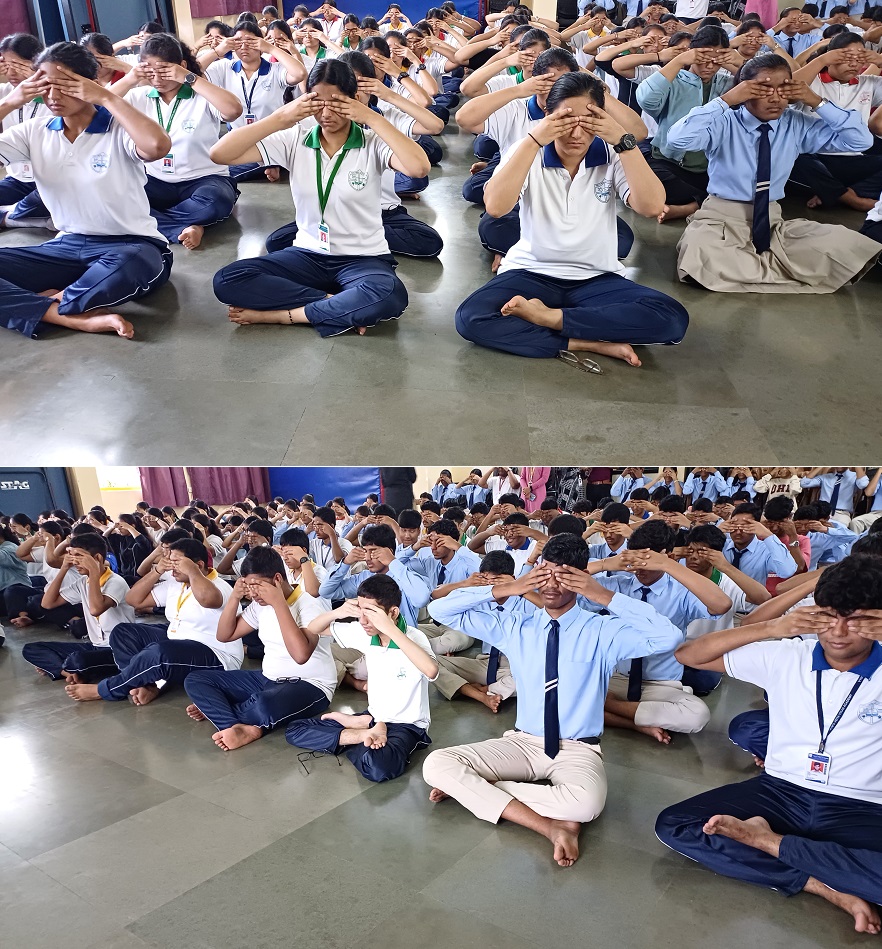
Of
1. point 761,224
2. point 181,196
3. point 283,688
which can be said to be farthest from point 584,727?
point 181,196

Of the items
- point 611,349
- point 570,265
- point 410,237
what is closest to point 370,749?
point 611,349

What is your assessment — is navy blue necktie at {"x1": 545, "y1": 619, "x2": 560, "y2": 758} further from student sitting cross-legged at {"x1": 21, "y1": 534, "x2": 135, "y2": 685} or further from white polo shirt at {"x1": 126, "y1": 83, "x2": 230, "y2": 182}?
white polo shirt at {"x1": 126, "y1": 83, "x2": 230, "y2": 182}

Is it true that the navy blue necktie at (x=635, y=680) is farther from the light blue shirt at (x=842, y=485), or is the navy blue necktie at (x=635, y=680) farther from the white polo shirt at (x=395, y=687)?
the light blue shirt at (x=842, y=485)

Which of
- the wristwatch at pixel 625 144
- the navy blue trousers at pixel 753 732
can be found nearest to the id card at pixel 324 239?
Result: the wristwatch at pixel 625 144

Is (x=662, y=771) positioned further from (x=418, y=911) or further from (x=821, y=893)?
(x=418, y=911)

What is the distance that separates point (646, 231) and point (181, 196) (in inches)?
117

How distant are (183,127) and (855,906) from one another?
5014mm

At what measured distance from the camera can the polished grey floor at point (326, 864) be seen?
1.85m

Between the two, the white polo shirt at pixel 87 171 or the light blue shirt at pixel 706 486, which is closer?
the light blue shirt at pixel 706 486

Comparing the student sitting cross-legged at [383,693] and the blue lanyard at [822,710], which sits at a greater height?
the blue lanyard at [822,710]

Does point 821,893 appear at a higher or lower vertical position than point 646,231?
lower

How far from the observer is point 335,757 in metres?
2.91

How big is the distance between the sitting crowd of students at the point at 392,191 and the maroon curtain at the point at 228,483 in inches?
29.6

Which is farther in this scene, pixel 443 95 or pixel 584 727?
pixel 443 95
